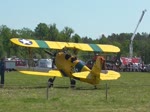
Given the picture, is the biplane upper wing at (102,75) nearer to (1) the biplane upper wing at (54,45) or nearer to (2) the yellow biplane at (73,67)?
(2) the yellow biplane at (73,67)

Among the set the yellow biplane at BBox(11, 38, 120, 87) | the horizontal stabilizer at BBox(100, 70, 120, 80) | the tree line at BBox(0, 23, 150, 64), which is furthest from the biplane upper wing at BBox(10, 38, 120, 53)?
the tree line at BBox(0, 23, 150, 64)

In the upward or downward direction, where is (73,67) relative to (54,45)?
downward

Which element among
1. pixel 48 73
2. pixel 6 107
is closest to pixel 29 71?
pixel 48 73

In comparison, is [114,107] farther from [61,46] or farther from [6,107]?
[61,46]

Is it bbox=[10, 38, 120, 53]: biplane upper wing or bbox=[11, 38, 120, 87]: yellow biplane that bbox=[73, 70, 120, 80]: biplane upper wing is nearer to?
bbox=[11, 38, 120, 87]: yellow biplane

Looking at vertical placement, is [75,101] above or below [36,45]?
below

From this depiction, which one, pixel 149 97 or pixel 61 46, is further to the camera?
pixel 61 46

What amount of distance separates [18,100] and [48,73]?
400 inches

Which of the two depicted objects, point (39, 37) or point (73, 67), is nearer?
point (73, 67)

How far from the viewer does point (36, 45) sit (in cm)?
2750

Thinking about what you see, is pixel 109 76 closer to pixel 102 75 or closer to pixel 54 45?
pixel 102 75

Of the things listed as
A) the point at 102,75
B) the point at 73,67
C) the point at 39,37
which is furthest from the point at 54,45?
the point at 39,37

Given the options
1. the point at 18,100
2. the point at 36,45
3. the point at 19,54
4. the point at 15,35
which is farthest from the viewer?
the point at 15,35

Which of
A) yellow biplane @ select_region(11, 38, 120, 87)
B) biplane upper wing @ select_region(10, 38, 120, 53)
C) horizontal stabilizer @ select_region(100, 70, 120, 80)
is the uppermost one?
biplane upper wing @ select_region(10, 38, 120, 53)
